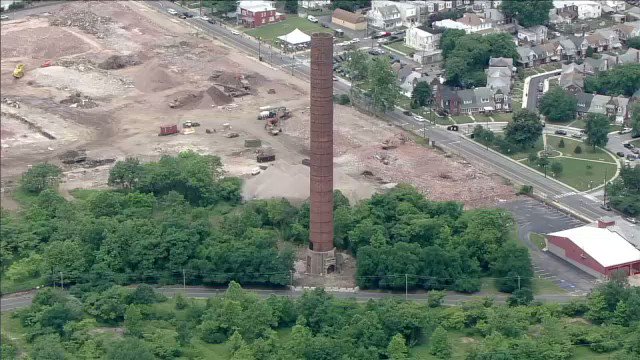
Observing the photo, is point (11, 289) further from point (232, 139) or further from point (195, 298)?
point (232, 139)

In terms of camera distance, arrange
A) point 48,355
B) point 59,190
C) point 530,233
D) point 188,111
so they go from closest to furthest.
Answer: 1. point 48,355
2. point 530,233
3. point 59,190
4. point 188,111

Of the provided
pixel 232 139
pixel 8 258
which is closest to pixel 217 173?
pixel 232 139

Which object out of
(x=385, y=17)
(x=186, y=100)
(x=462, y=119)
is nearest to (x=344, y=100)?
(x=462, y=119)

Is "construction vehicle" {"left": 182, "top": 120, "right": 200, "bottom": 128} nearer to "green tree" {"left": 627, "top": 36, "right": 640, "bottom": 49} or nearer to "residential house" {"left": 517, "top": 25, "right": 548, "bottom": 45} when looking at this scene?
"residential house" {"left": 517, "top": 25, "right": 548, "bottom": 45}

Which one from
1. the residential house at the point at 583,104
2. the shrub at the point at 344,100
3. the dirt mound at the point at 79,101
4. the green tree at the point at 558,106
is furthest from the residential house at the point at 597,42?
the dirt mound at the point at 79,101

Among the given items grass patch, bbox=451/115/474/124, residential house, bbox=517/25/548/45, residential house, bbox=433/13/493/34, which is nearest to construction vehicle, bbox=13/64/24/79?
residential house, bbox=433/13/493/34
